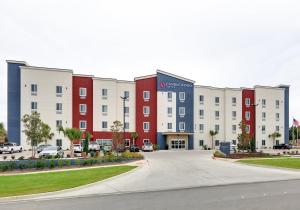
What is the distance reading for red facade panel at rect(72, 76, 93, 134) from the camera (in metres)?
56.4

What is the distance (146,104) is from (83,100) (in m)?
12.0

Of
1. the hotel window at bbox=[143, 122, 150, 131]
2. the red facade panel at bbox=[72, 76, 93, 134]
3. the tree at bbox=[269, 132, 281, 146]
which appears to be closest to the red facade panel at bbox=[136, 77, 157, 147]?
the hotel window at bbox=[143, 122, 150, 131]

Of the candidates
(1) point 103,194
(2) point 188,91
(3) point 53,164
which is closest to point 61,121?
(2) point 188,91

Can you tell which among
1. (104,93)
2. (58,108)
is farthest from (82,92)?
(58,108)

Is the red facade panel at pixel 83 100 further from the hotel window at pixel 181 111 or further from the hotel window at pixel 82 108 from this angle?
the hotel window at pixel 181 111

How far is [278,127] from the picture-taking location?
72.3 m

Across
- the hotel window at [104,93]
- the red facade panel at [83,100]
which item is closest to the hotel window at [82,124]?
the red facade panel at [83,100]

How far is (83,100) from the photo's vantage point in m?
57.2

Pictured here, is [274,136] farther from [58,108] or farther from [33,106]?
[33,106]

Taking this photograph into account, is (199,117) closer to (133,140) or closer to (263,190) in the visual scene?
(133,140)

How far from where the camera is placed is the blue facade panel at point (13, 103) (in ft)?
171

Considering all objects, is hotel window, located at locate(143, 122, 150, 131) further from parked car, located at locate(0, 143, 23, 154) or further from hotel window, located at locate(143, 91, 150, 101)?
parked car, located at locate(0, 143, 23, 154)

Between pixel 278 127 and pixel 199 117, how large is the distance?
819 inches

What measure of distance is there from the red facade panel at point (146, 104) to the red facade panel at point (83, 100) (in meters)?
8.92
